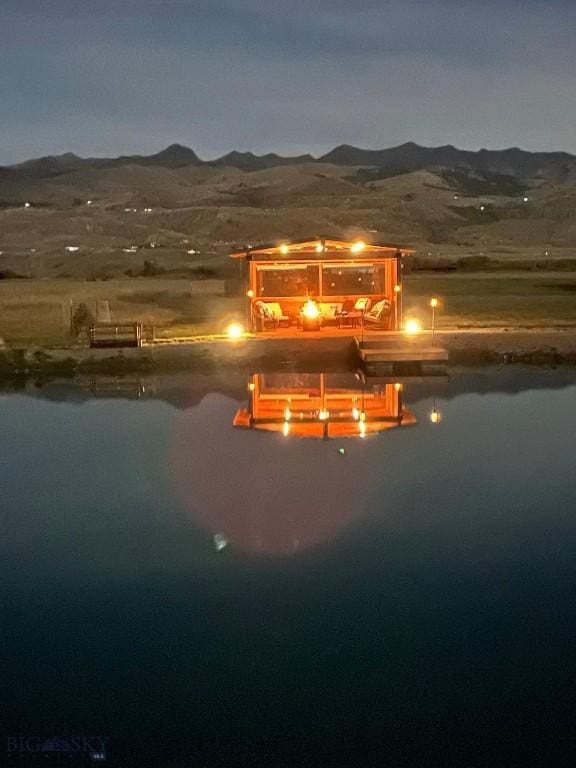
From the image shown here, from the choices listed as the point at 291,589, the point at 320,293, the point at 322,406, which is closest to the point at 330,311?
the point at 320,293

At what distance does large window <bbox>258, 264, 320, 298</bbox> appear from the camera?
2475 centimetres

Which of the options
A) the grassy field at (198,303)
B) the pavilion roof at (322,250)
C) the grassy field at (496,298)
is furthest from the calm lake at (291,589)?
the grassy field at (496,298)

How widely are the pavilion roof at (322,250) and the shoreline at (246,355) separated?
265 cm

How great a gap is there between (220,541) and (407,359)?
33.5ft

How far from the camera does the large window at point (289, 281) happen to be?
24.8 metres

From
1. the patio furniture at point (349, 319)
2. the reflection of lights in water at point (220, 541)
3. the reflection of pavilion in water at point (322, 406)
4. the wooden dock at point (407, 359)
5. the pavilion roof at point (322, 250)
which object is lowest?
the reflection of pavilion in water at point (322, 406)

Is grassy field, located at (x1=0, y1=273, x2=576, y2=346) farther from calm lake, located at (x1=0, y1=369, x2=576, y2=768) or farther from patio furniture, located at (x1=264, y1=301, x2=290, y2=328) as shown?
calm lake, located at (x1=0, y1=369, x2=576, y2=768)

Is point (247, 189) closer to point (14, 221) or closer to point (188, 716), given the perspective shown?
point (14, 221)

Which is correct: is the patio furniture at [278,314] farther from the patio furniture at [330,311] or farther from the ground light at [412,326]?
the ground light at [412,326]

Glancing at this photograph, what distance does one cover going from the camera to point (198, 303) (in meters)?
30.2

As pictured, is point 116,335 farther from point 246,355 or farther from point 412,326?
point 412,326

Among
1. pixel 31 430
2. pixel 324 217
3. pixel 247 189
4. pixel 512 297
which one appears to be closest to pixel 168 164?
pixel 247 189

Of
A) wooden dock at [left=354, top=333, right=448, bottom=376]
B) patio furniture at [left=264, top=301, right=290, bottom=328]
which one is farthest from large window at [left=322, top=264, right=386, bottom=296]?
wooden dock at [left=354, top=333, right=448, bottom=376]

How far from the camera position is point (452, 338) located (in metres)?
21.3
